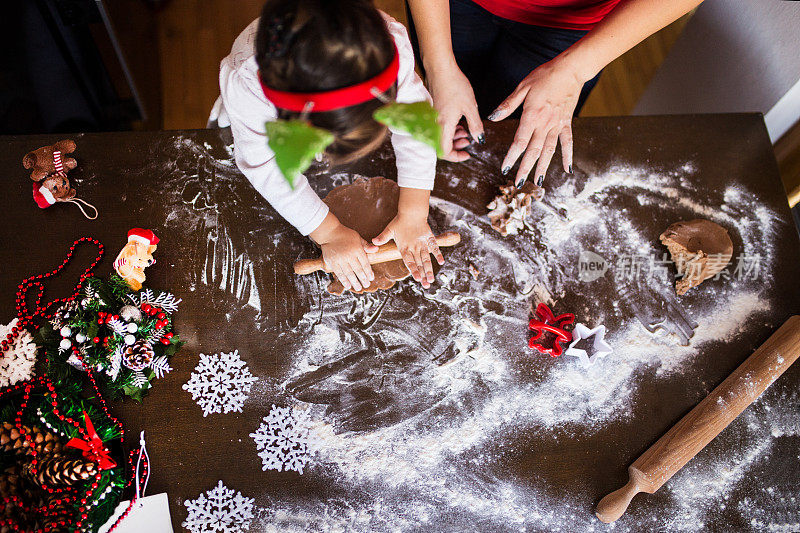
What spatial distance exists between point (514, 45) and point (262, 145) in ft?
2.21

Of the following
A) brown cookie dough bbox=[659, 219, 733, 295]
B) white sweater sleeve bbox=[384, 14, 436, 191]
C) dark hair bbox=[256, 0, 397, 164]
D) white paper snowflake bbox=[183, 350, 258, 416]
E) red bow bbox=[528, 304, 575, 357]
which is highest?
dark hair bbox=[256, 0, 397, 164]

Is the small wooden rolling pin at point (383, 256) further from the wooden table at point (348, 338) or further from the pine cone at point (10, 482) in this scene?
the pine cone at point (10, 482)

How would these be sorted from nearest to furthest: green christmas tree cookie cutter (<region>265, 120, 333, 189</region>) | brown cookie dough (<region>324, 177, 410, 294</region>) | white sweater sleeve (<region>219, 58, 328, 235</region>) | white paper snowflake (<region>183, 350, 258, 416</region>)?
1. green christmas tree cookie cutter (<region>265, 120, 333, 189</region>)
2. white sweater sleeve (<region>219, 58, 328, 235</region>)
3. white paper snowflake (<region>183, 350, 258, 416</region>)
4. brown cookie dough (<region>324, 177, 410, 294</region>)

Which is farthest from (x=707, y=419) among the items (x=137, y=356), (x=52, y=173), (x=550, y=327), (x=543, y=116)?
(x=52, y=173)

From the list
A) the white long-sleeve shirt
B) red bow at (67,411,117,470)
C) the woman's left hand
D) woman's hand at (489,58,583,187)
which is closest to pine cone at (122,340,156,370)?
red bow at (67,411,117,470)

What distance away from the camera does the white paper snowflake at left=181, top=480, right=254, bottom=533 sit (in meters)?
0.86

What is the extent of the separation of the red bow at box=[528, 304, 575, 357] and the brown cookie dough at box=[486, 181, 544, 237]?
0.55ft

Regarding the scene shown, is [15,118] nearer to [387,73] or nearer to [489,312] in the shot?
[387,73]

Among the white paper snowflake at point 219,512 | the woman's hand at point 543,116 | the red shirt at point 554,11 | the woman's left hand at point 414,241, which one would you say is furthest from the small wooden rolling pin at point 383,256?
the red shirt at point 554,11

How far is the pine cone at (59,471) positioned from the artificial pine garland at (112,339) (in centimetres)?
12

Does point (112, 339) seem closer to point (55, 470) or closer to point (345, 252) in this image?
point (55, 470)

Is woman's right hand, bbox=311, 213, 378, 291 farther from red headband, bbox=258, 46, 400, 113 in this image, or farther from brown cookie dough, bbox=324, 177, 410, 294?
red headband, bbox=258, 46, 400, 113

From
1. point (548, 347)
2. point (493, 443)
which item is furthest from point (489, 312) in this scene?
point (493, 443)

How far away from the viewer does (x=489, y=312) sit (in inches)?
38.5
